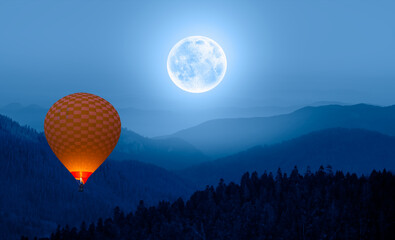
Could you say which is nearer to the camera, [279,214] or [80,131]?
[80,131]

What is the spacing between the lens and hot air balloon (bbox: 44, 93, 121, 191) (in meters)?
79.1

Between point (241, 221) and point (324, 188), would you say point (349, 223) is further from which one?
point (241, 221)

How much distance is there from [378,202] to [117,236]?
86.3 metres

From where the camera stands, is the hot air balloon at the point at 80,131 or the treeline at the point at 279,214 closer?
the hot air balloon at the point at 80,131

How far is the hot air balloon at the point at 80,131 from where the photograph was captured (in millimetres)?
79062

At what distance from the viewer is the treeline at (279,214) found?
147625mm

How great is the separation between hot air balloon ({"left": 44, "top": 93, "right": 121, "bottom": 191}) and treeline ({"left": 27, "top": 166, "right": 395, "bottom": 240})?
7856cm

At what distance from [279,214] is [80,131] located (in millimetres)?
89012

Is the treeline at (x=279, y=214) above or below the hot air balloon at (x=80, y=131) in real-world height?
above

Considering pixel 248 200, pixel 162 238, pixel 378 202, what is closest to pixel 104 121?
pixel 162 238

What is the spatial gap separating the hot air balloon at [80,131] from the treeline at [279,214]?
78562mm

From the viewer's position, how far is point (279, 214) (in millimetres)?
151250

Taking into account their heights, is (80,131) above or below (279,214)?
below

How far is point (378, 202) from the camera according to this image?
153 m
